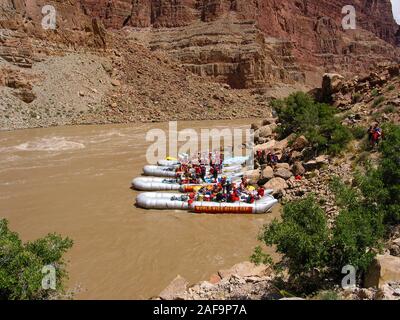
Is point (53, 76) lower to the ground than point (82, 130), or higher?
higher

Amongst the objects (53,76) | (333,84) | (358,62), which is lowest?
(333,84)

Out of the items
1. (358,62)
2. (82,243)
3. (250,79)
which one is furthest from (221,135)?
(358,62)

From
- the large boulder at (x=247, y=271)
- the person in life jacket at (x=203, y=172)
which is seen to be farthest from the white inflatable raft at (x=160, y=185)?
the large boulder at (x=247, y=271)

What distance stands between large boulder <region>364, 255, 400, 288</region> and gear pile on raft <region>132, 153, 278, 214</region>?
22.0ft

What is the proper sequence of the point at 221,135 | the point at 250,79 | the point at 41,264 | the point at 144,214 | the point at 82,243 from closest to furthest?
the point at 41,264
the point at 82,243
the point at 144,214
the point at 221,135
the point at 250,79

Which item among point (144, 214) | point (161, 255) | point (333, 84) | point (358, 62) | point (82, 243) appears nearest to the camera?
point (161, 255)

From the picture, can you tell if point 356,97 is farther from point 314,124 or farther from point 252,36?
point 252,36

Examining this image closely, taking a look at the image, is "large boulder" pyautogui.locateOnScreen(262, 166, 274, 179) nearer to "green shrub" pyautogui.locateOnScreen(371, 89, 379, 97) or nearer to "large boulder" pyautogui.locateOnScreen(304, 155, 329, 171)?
"large boulder" pyautogui.locateOnScreen(304, 155, 329, 171)

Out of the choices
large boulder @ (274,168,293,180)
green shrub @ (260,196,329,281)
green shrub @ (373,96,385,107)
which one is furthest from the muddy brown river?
green shrub @ (373,96,385,107)

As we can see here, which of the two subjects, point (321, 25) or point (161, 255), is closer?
point (161, 255)

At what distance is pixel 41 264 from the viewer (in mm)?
6625

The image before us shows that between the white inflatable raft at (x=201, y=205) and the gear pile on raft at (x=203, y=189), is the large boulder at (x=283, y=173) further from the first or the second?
the white inflatable raft at (x=201, y=205)
